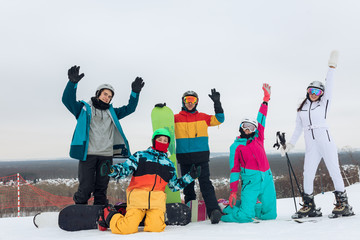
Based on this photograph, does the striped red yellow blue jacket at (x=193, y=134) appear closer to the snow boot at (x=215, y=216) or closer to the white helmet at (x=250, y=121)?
the white helmet at (x=250, y=121)

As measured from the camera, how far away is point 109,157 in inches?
157

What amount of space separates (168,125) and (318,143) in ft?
7.13

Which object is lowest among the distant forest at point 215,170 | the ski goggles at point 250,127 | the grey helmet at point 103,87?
the distant forest at point 215,170

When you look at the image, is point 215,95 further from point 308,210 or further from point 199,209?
point 308,210

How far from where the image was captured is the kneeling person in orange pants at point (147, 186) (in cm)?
329

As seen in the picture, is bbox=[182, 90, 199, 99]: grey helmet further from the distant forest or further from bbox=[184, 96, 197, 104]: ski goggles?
the distant forest

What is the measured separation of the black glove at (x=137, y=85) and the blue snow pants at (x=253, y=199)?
77.1 inches

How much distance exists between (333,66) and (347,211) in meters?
1.98

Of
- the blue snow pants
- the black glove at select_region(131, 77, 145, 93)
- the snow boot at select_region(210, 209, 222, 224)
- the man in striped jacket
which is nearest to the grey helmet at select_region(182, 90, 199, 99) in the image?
the man in striped jacket

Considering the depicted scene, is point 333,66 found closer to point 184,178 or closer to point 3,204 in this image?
point 184,178

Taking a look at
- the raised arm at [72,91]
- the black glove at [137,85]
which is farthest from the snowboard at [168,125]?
the raised arm at [72,91]

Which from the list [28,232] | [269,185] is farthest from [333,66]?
[28,232]

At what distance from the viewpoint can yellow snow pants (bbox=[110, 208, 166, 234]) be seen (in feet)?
10.5

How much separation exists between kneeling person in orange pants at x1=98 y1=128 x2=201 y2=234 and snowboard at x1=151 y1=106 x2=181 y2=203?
69cm
